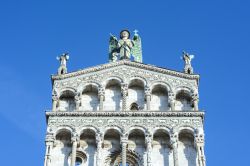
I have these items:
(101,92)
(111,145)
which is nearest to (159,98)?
(101,92)

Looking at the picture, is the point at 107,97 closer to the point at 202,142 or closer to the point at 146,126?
the point at 146,126

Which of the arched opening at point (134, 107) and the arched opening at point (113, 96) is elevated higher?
the arched opening at point (113, 96)

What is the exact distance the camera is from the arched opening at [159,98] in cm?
2489

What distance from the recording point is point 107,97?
25188mm

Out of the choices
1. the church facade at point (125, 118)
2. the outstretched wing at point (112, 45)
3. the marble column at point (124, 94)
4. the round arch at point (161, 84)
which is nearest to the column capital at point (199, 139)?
the church facade at point (125, 118)

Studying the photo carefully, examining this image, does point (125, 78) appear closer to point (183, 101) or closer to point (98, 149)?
point (183, 101)

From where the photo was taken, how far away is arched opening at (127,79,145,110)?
2508cm

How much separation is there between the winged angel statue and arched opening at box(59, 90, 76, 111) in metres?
2.55

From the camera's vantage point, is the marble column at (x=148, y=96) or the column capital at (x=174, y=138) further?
the marble column at (x=148, y=96)

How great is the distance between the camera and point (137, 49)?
27625 mm

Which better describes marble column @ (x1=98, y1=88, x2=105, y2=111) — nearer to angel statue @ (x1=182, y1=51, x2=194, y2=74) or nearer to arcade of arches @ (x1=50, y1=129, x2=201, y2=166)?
arcade of arches @ (x1=50, y1=129, x2=201, y2=166)

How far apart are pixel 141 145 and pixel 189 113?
175 centimetres

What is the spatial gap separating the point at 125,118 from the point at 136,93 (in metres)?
1.49

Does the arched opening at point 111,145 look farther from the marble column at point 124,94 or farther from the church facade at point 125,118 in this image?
the marble column at point 124,94
